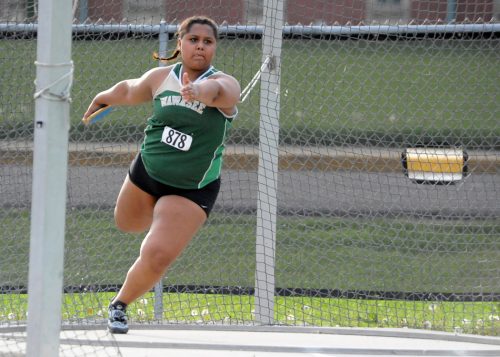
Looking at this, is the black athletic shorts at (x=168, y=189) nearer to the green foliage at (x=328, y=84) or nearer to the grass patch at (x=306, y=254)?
the green foliage at (x=328, y=84)

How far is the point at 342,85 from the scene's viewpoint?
28.9ft

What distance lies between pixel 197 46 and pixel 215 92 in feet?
1.40

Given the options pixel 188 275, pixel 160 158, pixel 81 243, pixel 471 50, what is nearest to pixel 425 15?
pixel 471 50

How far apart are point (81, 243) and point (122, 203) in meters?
2.26

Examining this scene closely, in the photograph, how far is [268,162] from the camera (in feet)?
20.4

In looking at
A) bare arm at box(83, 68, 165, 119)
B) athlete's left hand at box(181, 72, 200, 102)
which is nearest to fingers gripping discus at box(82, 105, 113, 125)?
bare arm at box(83, 68, 165, 119)

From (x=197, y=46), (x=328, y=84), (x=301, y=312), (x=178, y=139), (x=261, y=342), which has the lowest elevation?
(x=261, y=342)

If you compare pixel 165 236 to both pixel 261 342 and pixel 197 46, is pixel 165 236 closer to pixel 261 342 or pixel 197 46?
pixel 197 46

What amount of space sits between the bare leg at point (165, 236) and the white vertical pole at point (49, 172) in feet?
3.93

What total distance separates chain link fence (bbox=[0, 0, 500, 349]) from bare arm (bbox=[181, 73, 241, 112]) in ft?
4.79

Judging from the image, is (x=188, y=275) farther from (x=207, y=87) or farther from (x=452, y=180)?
(x=207, y=87)

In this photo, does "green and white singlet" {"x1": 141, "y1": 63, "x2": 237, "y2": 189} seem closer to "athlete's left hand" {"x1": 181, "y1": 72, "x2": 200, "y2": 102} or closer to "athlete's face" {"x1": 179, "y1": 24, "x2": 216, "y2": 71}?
"athlete's face" {"x1": 179, "y1": 24, "x2": 216, "y2": 71}

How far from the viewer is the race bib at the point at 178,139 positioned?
15.9 ft

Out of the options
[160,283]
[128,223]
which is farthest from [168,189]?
[160,283]
